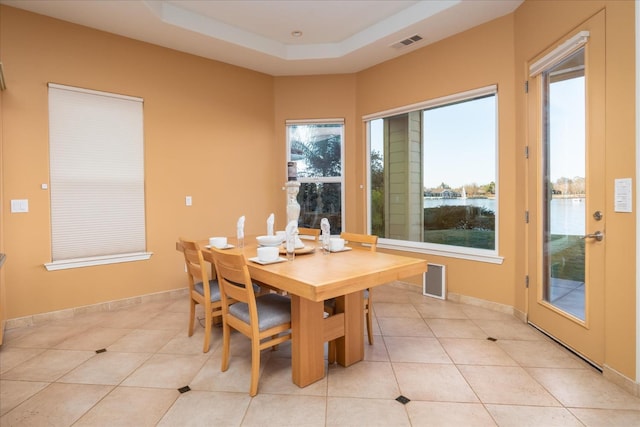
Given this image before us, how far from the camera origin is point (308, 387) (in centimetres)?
213

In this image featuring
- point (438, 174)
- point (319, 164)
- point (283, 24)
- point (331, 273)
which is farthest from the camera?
point (319, 164)

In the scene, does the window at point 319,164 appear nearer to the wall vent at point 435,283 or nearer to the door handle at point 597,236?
the wall vent at point 435,283

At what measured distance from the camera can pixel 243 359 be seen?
250 centimetres

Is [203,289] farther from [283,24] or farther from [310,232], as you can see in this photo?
[283,24]

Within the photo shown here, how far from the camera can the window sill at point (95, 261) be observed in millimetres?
3369

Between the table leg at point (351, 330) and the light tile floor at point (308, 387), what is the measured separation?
0.23 feet

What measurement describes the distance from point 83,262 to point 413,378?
11.1 ft

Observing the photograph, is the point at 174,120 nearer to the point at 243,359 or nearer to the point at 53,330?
the point at 53,330

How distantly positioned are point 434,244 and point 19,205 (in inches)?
172

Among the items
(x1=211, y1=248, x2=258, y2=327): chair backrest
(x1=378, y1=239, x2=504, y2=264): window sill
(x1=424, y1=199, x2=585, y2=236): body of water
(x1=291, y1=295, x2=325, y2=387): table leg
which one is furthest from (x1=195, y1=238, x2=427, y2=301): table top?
(x1=378, y1=239, x2=504, y2=264): window sill

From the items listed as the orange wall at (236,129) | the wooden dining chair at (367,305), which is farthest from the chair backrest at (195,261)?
the orange wall at (236,129)

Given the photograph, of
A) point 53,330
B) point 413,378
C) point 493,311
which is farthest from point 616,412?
point 53,330

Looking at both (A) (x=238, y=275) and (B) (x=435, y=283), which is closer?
(A) (x=238, y=275)

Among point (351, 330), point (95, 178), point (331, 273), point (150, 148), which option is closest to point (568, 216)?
point (351, 330)
